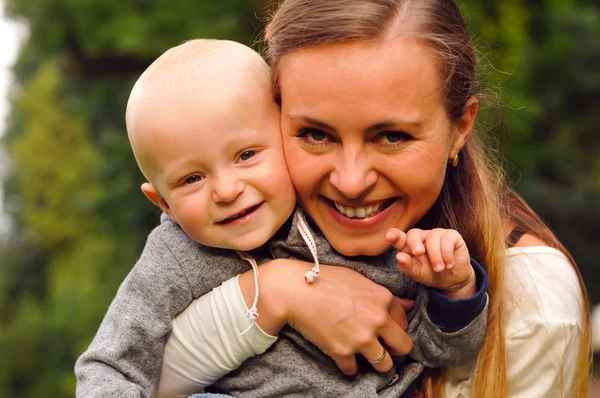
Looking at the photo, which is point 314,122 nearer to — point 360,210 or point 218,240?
point 360,210

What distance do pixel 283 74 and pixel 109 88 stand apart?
4900 millimetres

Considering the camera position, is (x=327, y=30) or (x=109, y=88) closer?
(x=327, y=30)

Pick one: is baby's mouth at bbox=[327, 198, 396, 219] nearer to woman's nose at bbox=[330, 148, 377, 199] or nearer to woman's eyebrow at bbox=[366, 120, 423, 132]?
woman's nose at bbox=[330, 148, 377, 199]

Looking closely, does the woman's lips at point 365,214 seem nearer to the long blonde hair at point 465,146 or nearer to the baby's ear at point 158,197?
the long blonde hair at point 465,146

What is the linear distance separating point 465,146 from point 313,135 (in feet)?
1.77

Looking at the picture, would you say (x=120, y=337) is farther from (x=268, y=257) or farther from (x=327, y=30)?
(x=327, y=30)

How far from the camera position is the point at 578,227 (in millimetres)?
5289

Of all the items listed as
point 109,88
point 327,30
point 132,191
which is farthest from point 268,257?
point 109,88

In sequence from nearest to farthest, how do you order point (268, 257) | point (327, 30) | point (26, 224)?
point (327, 30) < point (268, 257) < point (26, 224)

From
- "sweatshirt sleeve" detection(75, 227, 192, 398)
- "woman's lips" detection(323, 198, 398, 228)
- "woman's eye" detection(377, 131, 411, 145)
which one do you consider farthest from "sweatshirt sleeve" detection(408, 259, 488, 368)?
"sweatshirt sleeve" detection(75, 227, 192, 398)

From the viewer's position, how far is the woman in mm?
1902

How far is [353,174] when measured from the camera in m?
1.92

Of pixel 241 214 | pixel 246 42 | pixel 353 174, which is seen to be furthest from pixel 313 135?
pixel 246 42

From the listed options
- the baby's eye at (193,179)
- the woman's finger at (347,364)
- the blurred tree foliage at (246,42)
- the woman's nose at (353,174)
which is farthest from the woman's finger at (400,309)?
the blurred tree foliage at (246,42)
